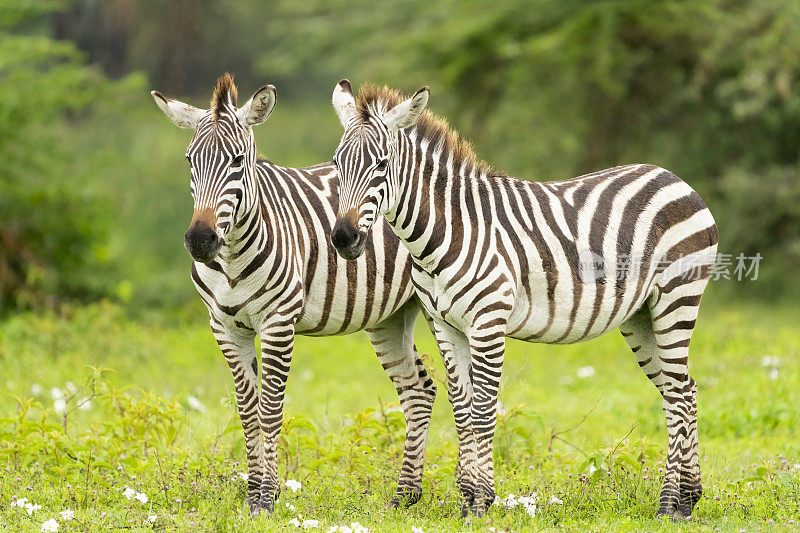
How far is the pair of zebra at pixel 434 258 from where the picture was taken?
211 inches

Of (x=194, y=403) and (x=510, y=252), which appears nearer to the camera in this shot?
(x=510, y=252)

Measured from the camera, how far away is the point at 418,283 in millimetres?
5648

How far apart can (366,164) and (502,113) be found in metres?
12.3

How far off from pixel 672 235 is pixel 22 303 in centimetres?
936

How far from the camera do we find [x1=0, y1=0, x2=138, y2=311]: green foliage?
40.6 feet

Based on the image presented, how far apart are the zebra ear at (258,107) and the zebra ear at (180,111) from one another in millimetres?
235

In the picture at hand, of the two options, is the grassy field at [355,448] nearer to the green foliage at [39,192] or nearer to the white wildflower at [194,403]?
the white wildflower at [194,403]

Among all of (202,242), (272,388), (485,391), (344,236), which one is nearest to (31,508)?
(272,388)

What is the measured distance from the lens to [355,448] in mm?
6918

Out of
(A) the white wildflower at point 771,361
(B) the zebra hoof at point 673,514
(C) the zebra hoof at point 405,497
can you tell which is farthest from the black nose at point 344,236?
(A) the white wildflower at point 771,361

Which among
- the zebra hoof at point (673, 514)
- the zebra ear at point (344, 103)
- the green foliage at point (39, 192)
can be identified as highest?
Answer: the green foliage at point (39, 192)

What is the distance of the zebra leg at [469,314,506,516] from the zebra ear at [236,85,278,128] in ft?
5.82

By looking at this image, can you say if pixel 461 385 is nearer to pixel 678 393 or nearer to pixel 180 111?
pixel 678 393

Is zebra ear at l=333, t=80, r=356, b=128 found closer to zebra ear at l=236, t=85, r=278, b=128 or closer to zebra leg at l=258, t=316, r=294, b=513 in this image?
zebra ear at l=236, t=85, r=278, b=128
